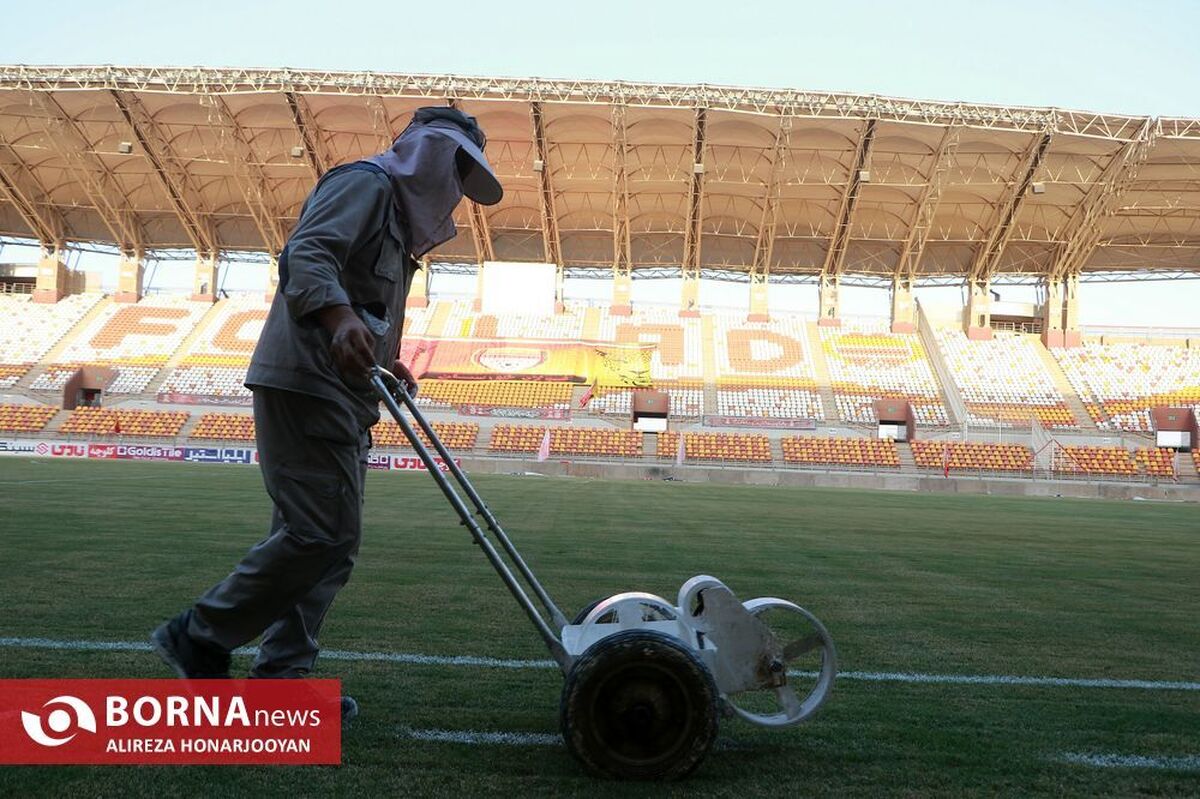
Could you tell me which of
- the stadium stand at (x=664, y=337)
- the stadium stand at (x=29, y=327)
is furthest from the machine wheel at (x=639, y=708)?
the stadium stand at (x=29, y=327)

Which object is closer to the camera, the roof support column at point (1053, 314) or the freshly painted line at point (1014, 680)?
the freshly painted line at point (1014, 680)

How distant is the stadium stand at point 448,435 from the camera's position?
34.5 metres

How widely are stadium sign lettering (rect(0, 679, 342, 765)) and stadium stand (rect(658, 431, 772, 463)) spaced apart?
33.6 m

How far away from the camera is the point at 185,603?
4844 mm

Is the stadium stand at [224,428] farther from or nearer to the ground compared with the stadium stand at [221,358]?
nearer to the ground

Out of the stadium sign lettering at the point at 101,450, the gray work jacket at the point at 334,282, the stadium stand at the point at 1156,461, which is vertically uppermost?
the gray work jacket at the point at 334,282

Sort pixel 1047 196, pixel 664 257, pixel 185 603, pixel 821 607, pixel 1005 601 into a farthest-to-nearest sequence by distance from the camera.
→ pixel 664 257, pixel 1047 196, pixel 1005 601, pixel 821 607, pixel 185 603

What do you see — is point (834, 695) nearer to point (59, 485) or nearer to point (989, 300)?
point (59, 485)

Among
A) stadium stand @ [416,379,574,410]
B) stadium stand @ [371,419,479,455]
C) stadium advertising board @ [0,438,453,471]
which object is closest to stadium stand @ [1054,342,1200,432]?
stadium stand @ [416,379,574,410]

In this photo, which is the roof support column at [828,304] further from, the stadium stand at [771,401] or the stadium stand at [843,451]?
the stadium stand at [843,451]

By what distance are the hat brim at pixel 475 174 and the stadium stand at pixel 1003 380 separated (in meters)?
39.5

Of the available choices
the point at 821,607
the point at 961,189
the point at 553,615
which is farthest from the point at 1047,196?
the point at 553,615

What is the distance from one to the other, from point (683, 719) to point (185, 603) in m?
3.32

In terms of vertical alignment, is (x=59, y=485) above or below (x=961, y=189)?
below
